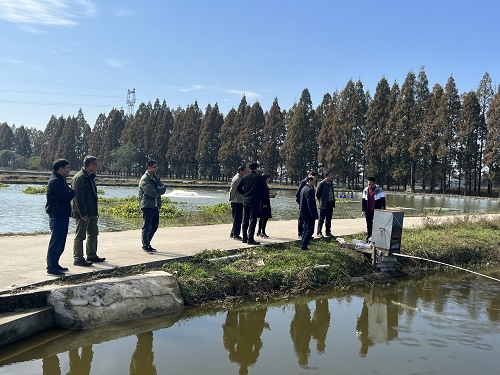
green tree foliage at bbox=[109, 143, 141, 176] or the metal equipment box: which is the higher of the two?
green tree foliage at bbox=[109, 143, 141, 176]

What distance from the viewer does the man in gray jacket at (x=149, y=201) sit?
8070 millimetres

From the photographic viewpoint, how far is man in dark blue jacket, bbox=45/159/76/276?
6148mm

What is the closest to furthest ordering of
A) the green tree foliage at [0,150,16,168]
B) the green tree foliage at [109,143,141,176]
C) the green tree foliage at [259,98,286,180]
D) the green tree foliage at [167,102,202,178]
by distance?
the green tree foliage at [259,98,286,180]
the green tree foliage at [167,102,202,178]
the green tree foliage at [109,143,141,176]
the green tree foliage at [0,150,16,168]

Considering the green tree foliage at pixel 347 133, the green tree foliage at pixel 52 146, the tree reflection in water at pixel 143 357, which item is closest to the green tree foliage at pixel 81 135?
the green tree foliage at pixel 52 146

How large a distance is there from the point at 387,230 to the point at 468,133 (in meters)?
45.9

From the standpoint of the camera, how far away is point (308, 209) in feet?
29.3

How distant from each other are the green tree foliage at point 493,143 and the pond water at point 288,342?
143ft

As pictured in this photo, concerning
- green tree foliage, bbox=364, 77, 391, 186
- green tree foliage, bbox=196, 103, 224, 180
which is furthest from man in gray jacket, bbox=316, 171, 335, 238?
green tree foliage, bbox=196, 103, 224, 180

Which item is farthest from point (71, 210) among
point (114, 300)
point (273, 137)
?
point (273, 137)

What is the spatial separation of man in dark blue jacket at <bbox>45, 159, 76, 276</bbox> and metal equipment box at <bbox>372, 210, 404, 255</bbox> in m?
5.91

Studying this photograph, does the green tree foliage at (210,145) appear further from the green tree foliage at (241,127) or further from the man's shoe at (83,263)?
the man's shoe at (83,263)

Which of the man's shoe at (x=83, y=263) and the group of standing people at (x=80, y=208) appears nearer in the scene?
the group of standing people at (x=80, y=208)

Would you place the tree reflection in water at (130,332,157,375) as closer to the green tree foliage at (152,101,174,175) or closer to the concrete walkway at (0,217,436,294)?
the concrete walkway at (0,217,436,294)

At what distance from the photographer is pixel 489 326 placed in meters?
6.30
